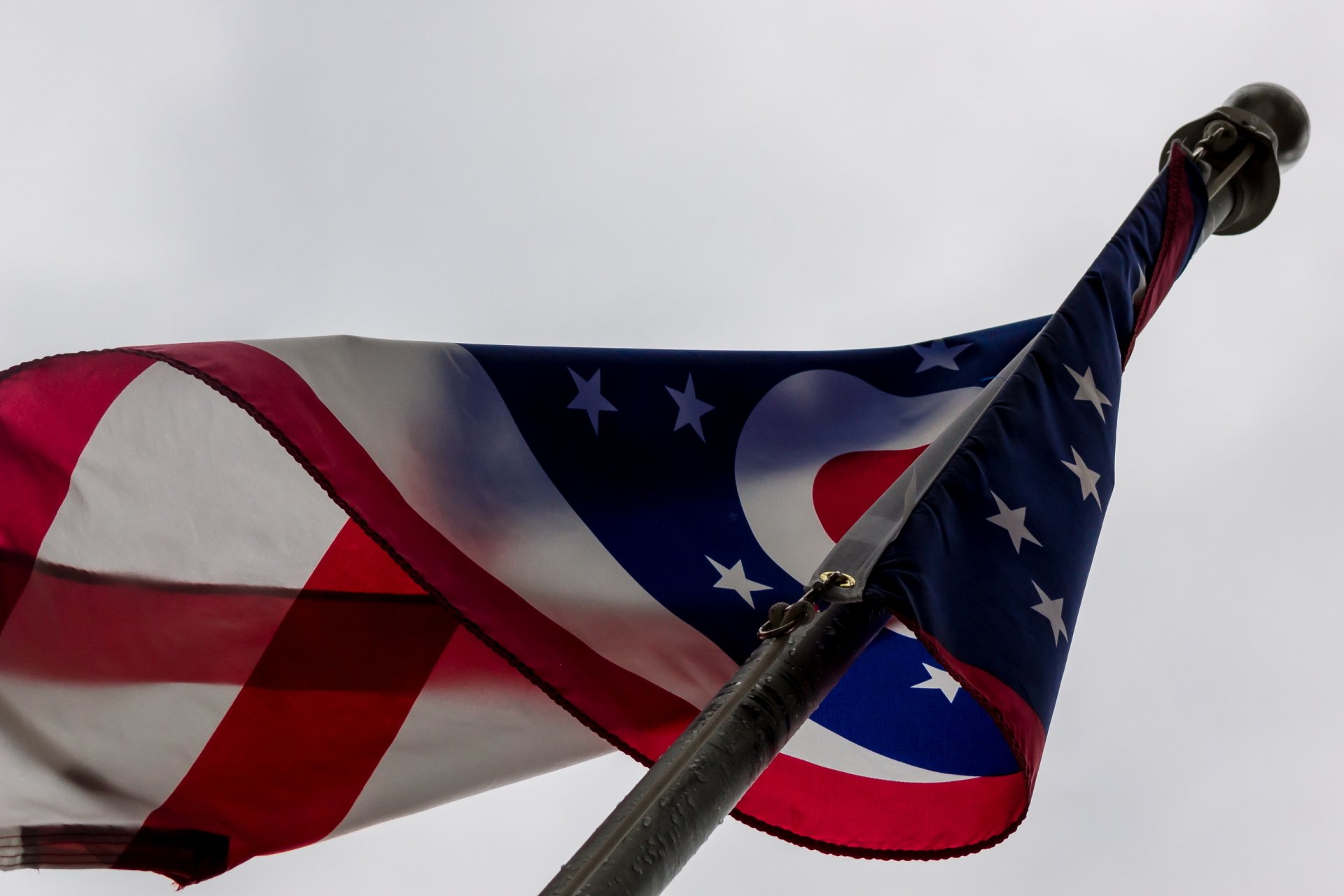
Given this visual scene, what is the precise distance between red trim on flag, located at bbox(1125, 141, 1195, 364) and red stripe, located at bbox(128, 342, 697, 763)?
96.5 inches

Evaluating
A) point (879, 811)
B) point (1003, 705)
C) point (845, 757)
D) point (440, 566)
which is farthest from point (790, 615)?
point (440, 566)

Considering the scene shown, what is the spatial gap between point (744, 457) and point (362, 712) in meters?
1.84

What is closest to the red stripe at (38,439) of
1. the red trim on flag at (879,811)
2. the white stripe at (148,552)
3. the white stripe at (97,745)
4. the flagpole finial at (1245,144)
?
the white stripe at (148,552)

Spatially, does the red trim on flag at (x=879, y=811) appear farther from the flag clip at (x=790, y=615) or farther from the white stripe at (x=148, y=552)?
the white stripe at (x=148, y=552)

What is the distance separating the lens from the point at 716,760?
2602 mm

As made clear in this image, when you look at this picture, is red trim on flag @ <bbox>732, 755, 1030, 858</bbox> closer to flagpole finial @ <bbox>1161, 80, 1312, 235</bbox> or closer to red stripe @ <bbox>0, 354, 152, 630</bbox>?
red stripe @ <bbox>0, 354, 152, 630</bbox>

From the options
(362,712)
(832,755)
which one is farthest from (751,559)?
(362,712)

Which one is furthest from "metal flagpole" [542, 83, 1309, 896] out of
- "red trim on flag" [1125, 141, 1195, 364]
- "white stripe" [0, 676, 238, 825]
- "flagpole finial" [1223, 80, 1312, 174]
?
"flagpole finial" [1223, 80, 1312, 174]

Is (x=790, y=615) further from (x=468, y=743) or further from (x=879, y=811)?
(x=468, y=743)

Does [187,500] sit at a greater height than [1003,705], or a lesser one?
lesser

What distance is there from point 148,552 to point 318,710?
90 centimetres

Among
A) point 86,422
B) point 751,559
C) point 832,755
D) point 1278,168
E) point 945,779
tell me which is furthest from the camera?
point 1278,168

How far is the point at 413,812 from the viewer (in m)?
5.20

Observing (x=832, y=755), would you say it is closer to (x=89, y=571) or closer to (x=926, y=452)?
(x=926, y=452)
